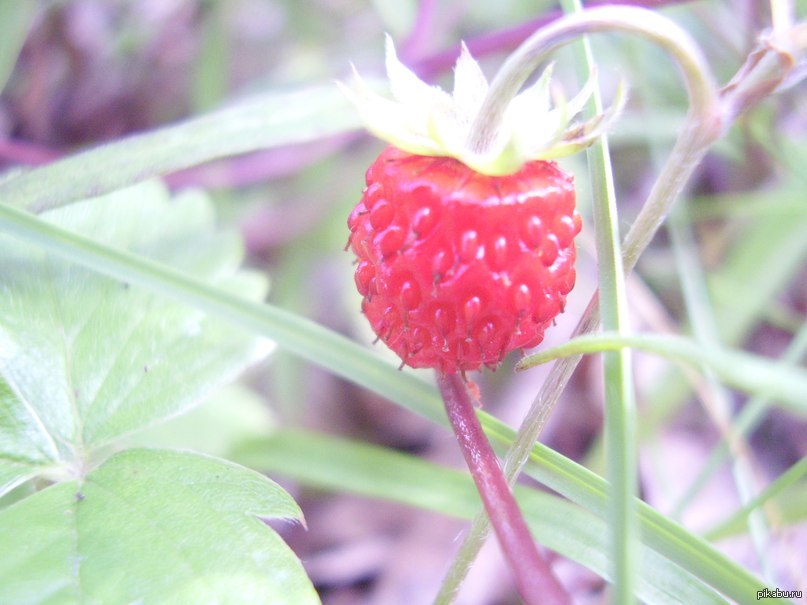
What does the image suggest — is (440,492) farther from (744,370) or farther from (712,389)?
(744,370)

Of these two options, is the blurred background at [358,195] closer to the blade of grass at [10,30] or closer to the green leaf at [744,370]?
the blade of grass at [10,30]

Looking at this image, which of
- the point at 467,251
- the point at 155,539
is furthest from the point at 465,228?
the point at 155,539

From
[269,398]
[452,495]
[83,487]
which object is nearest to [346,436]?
[269,398]

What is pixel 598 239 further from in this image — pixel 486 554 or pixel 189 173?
pixel 189 173

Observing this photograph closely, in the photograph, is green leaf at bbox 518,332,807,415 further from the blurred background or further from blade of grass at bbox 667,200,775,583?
the blurred background

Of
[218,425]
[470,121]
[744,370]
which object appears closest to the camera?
[744,370]

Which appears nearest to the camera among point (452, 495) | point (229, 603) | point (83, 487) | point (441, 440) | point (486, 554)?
point (229, 603)

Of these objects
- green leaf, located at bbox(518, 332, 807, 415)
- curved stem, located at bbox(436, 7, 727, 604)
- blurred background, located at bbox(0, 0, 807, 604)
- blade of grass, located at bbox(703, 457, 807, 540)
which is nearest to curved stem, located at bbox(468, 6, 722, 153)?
curved stem, located at bbox(436, 7, 727, 604)
